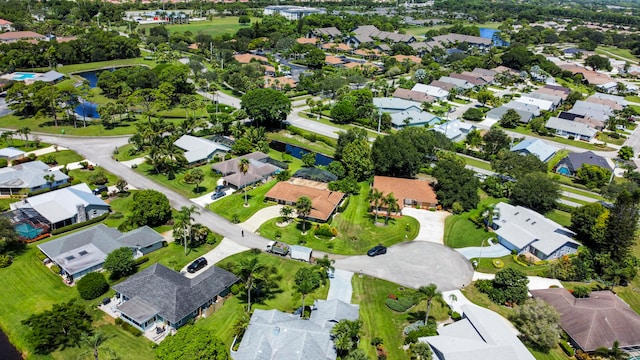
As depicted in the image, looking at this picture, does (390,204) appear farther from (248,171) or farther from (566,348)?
(566,348)

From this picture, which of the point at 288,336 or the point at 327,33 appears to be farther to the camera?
the point at 327,33

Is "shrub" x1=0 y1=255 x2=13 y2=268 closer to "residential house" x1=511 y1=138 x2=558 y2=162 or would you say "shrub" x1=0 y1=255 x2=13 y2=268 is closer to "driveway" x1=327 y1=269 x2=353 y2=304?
"driveway" x1=327 y1=269 x2=353 y2=304

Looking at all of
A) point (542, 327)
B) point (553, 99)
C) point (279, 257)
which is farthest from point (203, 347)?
point (553, 99)

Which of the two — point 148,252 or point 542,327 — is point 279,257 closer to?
point 148,252

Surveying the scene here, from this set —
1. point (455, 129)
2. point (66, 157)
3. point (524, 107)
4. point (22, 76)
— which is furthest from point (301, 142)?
point (22, 76)

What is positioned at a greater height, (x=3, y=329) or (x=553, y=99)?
(x=553, y=99)

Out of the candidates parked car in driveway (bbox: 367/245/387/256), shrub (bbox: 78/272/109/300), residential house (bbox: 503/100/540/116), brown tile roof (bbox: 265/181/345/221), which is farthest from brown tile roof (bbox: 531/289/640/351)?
residential house (bbox: 503/100/540/116)
